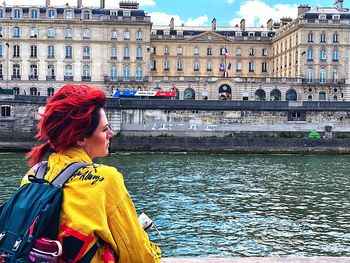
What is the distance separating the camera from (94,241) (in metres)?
2.69

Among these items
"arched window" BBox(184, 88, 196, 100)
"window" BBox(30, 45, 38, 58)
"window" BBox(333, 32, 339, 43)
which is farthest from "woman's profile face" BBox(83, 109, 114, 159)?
"window" BBox(333, 32, 339, 43)

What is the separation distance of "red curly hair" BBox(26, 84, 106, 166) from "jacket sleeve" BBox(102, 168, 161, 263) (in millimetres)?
403

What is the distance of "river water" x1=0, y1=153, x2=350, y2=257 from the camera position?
12.7 metres

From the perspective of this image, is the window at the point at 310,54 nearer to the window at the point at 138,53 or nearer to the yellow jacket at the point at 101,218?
the window at the point at 138,53

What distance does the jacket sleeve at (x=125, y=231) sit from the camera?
2764mm

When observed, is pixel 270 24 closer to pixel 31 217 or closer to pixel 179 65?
pixel 179 65

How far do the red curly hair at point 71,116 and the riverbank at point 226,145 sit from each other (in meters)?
39.0

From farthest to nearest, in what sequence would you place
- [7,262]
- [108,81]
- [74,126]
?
1. [108,81]
2. [74,126]
3. [7,262]

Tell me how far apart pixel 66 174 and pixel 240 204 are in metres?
15.9

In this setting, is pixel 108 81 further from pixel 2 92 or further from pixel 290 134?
pixel 290 134

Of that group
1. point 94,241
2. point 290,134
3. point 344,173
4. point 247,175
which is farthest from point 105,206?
point 290,134

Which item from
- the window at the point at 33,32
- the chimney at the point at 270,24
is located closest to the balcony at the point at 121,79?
the window at the point at 33,32

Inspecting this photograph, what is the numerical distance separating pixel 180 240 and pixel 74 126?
33.6ft

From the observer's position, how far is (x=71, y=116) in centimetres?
298
